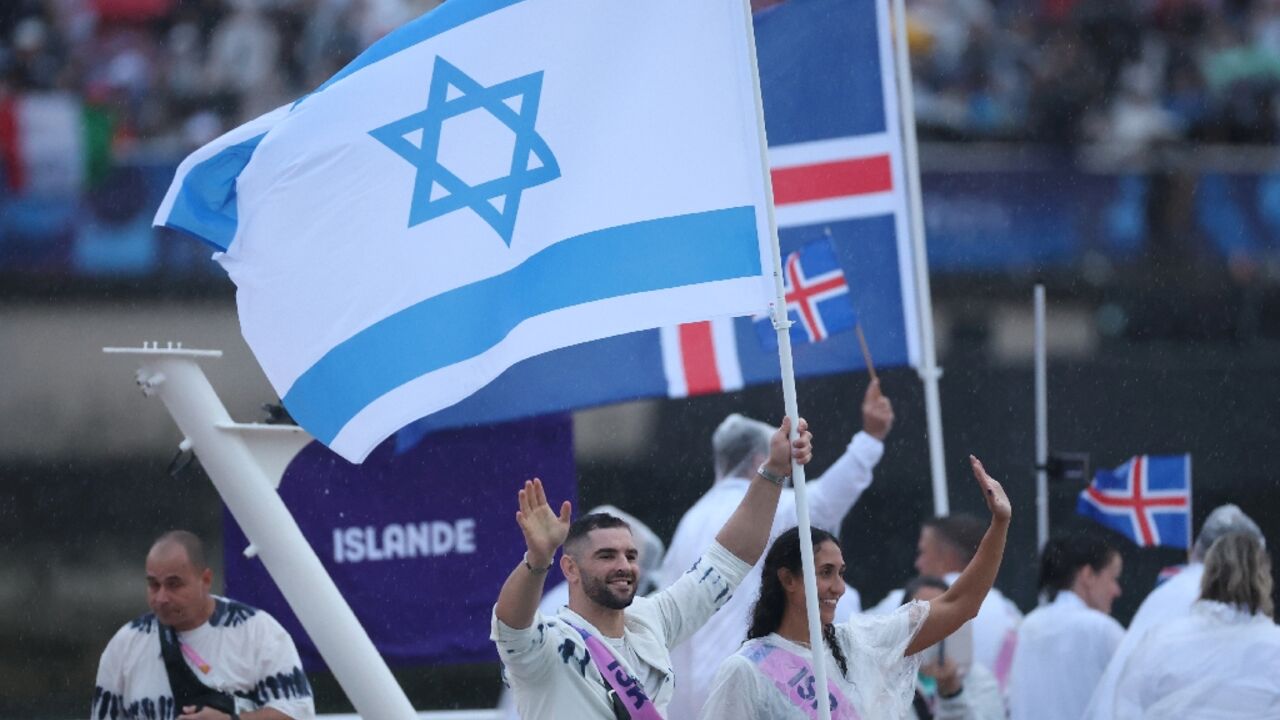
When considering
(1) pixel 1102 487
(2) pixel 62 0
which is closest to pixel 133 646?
(1) pixel 1102 487

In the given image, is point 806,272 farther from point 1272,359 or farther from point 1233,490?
point 1272,359

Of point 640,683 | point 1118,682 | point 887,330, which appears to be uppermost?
point 887,330

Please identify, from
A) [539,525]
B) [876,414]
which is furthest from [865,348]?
[539,525]

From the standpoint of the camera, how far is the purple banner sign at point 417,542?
672 centimetres

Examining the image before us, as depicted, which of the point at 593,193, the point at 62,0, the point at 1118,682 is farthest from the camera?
the point at 62,0

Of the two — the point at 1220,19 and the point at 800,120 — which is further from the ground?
the point at 1220,19

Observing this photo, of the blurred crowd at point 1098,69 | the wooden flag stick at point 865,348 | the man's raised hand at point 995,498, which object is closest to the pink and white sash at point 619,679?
the man's raised hand at point 995,498

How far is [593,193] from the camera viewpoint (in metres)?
5.12

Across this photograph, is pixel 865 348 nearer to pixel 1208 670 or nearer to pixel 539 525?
pixel 1208 670

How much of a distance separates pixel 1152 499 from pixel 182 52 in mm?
9485

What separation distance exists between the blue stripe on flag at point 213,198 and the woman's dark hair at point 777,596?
1.64 metres

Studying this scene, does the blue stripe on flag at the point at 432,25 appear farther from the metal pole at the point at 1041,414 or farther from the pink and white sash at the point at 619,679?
the metal pole at the point at 1041,414

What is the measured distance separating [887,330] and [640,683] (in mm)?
3402

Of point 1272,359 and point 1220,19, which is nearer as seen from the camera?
point 1272,359
